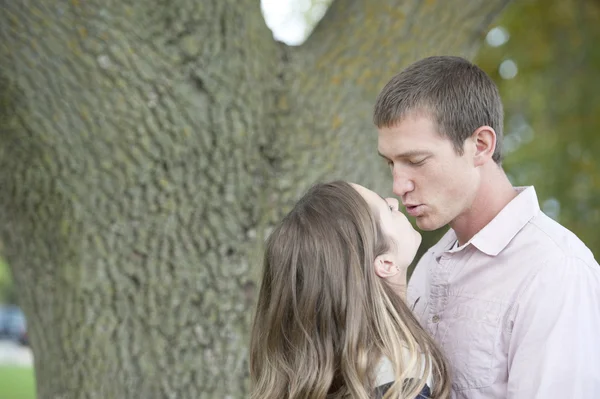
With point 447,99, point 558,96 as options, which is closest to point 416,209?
point 447,99

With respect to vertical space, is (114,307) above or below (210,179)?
below

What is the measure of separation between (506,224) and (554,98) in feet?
18.7

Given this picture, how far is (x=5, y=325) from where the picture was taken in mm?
31141

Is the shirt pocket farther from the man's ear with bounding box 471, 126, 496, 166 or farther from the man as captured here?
the man's ear with bounding box 471, 126, 496, 166

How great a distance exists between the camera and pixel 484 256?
2.45 m

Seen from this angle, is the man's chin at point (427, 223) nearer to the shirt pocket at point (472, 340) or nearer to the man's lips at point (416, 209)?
the man's lips at point (416, 209)

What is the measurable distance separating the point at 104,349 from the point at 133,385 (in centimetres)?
21

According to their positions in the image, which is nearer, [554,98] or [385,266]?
[385,266]

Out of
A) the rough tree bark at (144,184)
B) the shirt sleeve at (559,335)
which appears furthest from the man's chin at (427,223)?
the rough tree bark at (144,184)

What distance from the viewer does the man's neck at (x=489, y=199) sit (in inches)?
99.1

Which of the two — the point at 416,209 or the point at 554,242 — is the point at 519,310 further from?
the point at 416,209

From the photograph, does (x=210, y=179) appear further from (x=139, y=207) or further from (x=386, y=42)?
(x=386, y=42)

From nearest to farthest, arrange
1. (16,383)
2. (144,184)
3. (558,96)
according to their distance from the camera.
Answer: (144,184)
(558,96)
(16,383)

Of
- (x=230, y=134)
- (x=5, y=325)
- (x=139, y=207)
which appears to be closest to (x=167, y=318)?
(x=139, y=207)
